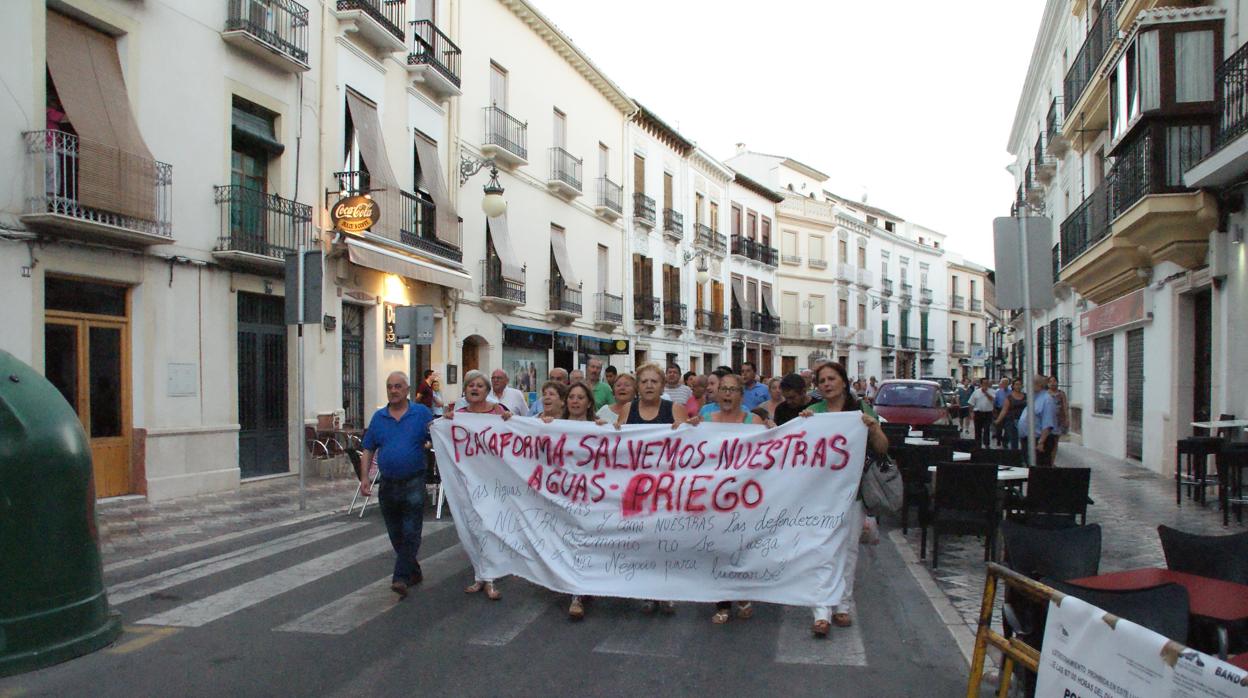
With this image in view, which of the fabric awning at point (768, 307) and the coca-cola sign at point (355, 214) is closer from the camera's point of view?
the coca-cola sign at point (355, 214)

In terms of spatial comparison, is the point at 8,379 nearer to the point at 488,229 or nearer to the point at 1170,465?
the point at 1170,465

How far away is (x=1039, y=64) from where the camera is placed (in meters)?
27.0

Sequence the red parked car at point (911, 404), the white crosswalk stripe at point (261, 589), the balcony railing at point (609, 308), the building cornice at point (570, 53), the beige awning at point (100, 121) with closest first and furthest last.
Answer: the white crosswalk stripe at point (261, 589) < the beige awning at point (100, 121) < the red parked car at point (911, 404) < the building cornice at point (570, 53) < the balcony railing at point (609, 308)

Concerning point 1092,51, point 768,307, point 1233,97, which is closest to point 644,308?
point 768,307

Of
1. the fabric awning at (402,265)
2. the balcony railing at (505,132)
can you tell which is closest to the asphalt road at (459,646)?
the fabric awning at (402,265)

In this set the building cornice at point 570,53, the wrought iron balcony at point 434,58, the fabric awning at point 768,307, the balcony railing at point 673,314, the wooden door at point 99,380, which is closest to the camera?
the wooden door at point 99,380

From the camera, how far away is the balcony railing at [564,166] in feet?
84.2

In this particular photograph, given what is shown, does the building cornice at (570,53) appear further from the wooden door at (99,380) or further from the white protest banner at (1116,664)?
the white protest banner at (1116,664)

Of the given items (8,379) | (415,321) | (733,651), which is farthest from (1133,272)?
(8,379)

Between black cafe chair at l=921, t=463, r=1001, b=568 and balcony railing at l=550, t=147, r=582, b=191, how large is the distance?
19.1 m

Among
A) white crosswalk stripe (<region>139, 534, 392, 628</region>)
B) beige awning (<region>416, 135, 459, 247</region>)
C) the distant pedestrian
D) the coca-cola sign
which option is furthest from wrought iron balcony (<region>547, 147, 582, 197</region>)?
white crosswalk stripe (<region>139, 534, 392, 628</region>)

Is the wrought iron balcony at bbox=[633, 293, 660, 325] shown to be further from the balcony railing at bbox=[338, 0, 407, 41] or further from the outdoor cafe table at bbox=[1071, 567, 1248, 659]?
the outdoor cafe table at bbox=[1071, 567, 1248, 659]

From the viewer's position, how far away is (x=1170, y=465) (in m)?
14.6

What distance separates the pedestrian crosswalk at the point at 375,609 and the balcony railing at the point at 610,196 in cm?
2216
